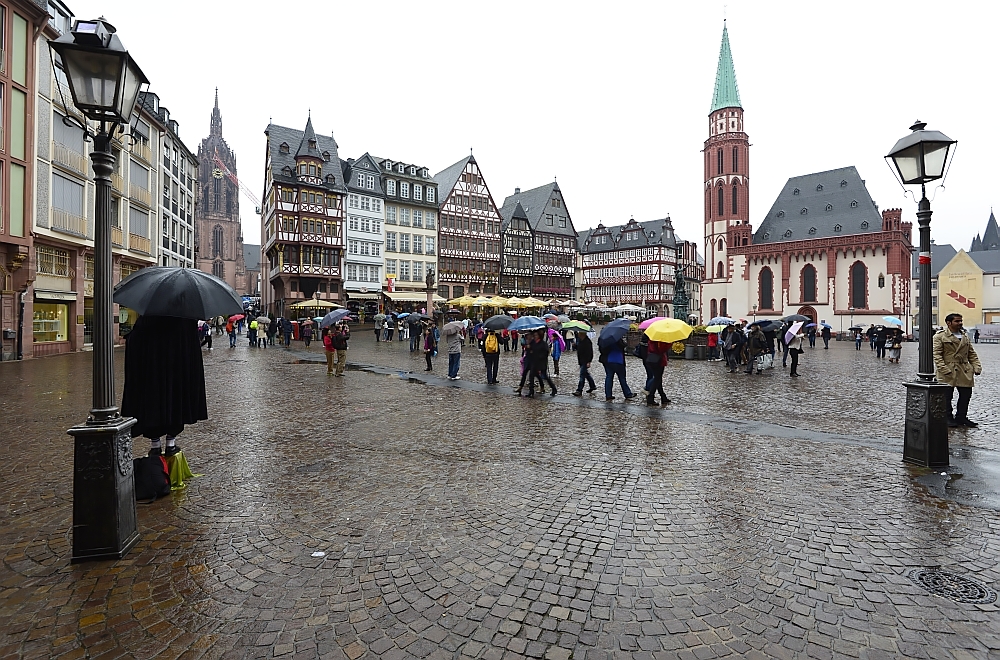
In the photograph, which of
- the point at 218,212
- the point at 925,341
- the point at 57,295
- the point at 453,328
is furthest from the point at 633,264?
the point at 218,212

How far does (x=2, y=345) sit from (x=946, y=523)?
1071 inches

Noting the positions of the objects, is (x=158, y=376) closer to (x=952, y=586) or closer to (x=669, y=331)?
(x=952, y=586)

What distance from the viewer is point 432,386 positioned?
45.3ft

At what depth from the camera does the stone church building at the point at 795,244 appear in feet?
175

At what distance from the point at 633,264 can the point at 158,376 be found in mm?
75114

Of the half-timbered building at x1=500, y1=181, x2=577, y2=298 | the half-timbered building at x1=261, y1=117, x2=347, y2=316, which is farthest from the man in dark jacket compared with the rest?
the half-timbered building at x1=500, y1=181, x2=577, y2=298

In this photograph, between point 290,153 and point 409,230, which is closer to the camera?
point 290,153

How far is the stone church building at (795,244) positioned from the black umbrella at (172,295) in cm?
6251

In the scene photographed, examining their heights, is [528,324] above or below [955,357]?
above

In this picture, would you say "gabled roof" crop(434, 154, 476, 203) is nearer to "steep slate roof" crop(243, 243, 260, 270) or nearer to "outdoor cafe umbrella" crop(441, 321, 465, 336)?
"outdoor cafe umbrella" crop(441, 321, 465, 336)

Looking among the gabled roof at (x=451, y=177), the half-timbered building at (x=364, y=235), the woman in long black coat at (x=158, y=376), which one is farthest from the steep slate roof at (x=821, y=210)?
the woman in long black coat at (x=158, y=376)

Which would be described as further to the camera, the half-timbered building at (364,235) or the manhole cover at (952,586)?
the half-timbered building at (364,235)

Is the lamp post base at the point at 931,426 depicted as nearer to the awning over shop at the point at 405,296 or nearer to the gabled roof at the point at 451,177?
the awning over shop at the point at 405,296

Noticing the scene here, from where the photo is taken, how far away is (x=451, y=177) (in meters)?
61.2
